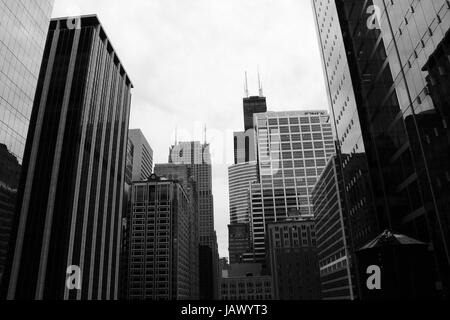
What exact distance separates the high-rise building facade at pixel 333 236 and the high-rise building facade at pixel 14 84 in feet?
A: 219

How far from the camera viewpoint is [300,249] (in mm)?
163625

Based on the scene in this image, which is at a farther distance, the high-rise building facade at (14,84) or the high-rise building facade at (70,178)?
the high-rise building facade at (70,178)

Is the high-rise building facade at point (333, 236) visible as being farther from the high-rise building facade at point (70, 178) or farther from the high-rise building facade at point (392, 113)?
the high-rise building facade at point (70, 178)

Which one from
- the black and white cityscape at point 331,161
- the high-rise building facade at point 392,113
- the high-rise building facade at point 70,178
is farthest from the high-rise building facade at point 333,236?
the high-rise building facade at point 70,178

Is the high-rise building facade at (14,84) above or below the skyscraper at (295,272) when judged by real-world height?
above

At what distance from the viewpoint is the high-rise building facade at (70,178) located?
286ft

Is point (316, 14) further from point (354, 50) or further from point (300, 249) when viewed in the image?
point (300, 249)

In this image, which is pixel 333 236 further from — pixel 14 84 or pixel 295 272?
pixel 14 84

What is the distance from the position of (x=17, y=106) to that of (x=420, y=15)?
52571 millimetres

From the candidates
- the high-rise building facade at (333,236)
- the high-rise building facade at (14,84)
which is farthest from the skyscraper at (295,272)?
the high-rise building facade at (14,84)

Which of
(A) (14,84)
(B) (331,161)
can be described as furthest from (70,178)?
(B) (331,161)

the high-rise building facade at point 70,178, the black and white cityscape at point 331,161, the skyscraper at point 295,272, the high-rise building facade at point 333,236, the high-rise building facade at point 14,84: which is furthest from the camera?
the skyscraper at point 295,272

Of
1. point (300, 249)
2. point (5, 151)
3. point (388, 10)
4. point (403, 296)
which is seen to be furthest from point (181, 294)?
point (403, 296)

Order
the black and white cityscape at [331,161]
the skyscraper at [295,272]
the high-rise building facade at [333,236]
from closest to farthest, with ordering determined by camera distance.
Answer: the black and white cityscape at [331,161] → the high-rise building facade at [333,236] → the skyscraper at [295,272]
